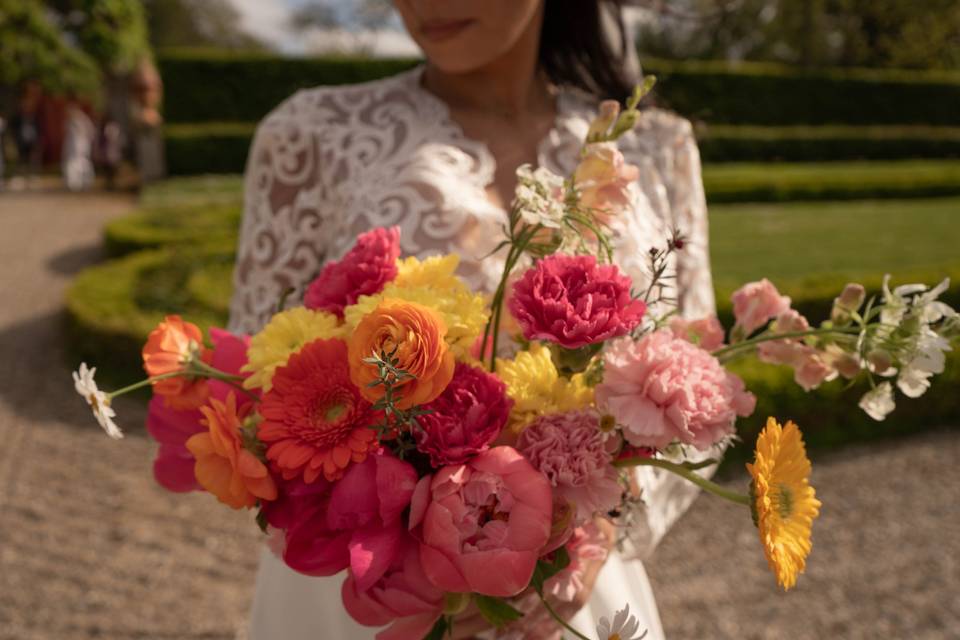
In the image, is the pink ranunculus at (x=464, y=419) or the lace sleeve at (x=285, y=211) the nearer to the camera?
the pink ranunculus at (x=464, y=419)

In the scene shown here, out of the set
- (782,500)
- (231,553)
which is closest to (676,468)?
(782,500)

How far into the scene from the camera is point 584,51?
1.84 meters

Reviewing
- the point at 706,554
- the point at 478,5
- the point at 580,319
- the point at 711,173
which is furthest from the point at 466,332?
the point at 711,173

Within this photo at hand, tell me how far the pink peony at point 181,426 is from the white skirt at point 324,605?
0.48 m

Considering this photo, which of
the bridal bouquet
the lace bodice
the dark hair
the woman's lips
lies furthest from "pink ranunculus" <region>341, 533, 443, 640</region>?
the dark hair

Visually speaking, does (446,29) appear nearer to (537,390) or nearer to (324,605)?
(537,390)

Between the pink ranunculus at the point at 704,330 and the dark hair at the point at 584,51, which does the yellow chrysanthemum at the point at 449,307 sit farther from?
the dark hair at the point at 584,51

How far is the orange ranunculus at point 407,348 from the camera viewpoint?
0.80m

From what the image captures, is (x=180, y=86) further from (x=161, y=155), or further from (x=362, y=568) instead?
(x=362, y=568)

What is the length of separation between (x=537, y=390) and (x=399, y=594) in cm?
26

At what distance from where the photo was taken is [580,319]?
0.81 meters

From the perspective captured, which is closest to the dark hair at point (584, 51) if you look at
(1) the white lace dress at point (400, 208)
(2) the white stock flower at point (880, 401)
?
(1) the white lace dress at point (400, 208)

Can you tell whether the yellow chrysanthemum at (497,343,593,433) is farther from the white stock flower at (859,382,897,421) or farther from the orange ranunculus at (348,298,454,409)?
the white stock flower at (859,382,897,421)

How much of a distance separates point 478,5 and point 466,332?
30.1 inches
